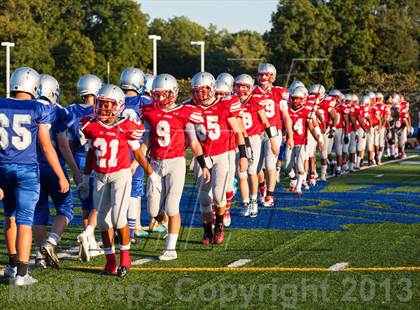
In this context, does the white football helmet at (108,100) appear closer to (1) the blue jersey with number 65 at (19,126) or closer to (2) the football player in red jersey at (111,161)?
(2) the football player in red jersey at (111,161)

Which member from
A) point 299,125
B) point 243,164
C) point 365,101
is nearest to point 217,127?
point 243,164

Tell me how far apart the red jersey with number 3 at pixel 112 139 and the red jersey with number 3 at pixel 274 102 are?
206 inches

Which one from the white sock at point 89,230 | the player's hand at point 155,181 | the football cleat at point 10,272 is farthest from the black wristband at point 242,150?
the football cleat at point 10,272

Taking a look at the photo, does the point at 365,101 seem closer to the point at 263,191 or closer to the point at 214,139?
the point at 263,191

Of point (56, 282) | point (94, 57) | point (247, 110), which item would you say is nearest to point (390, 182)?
point (247, 110)

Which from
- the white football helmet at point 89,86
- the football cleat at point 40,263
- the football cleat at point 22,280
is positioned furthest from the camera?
the white football helmet at point 89,86

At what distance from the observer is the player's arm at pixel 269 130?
13.3m

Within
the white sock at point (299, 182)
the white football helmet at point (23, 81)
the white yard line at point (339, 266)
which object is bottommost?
the white sock at point (299, 182)

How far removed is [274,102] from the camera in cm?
1398

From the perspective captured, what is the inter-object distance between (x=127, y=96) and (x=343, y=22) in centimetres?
4951

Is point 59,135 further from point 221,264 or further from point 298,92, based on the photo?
point 298,92

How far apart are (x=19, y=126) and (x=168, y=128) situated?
194 cm

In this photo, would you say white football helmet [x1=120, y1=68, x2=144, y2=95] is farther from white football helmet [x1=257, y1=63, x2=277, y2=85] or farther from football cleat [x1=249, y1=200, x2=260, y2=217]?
white football helmet [x1=257, y1=63, x2=277, y2=85]

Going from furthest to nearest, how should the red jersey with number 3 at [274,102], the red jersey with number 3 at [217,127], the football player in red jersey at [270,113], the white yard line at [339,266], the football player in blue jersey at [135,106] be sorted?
the football player in red jersey at [270,113] → the red jersey with number 3 at [274,102] → the red jersey with number 3 at [217,127] → the football player in blue jersey at [135,106] → the white yard line at [339,266]
